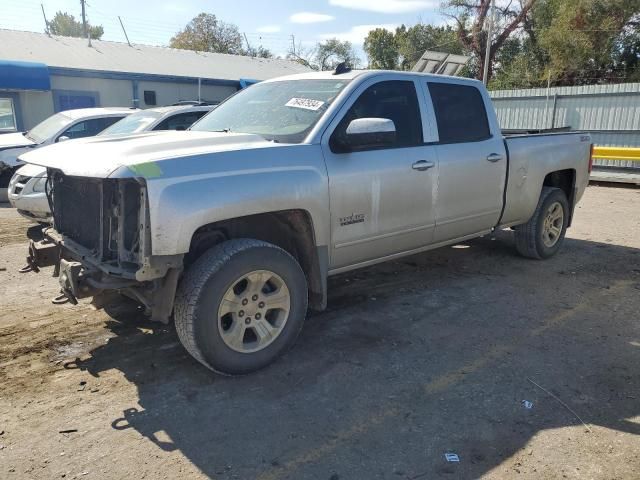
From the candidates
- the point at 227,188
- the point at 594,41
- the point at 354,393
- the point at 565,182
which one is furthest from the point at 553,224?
the point at 594,41

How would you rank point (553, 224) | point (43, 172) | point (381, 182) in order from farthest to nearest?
point (43, 172) < point (553, 224) < point (381, 182)

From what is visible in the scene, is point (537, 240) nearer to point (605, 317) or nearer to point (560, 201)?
point (560, 201)

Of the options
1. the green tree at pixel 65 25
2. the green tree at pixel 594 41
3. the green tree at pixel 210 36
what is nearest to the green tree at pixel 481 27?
the green tree at pixel 594 41

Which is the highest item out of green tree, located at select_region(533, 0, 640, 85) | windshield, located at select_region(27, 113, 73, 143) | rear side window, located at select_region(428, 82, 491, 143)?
green tree, located at select_region(533, 0, 640, 85)

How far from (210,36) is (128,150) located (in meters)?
55.3

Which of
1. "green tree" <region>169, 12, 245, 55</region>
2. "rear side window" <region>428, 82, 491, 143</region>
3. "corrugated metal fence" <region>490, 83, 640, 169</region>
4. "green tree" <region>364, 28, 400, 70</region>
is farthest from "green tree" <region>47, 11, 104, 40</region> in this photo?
"rear side window" <region>428, 82, 491, 143</region>

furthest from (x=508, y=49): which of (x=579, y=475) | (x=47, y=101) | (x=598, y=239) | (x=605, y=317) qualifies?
(x=579, y=475)

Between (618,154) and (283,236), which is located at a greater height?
(283,236)

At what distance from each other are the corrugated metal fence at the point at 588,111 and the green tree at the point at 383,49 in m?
34.6

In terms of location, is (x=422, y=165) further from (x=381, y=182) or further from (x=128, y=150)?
(x=128, y=150)

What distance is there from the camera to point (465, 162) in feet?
16.5

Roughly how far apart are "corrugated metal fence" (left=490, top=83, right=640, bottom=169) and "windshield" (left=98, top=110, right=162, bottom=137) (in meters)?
12.7

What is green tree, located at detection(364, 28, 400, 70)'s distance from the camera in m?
51.7

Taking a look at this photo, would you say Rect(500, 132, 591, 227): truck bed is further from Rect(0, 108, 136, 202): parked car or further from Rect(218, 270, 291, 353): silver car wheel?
Rect(0, 108, 136, 202): parked car
